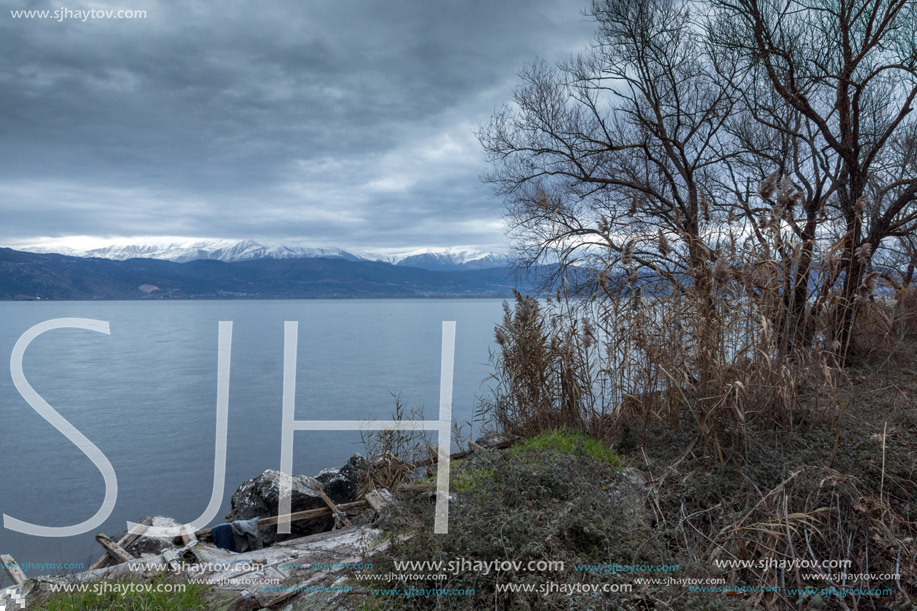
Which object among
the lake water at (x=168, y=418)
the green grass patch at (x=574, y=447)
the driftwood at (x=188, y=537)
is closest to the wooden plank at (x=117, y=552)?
the lake water at (x=168, y=418)

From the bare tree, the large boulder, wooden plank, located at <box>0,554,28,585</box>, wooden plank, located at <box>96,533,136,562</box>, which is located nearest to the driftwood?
wooden plank, located at <box>96,533,136,562</box>

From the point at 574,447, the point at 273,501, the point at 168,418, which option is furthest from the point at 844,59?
the point at 168,418

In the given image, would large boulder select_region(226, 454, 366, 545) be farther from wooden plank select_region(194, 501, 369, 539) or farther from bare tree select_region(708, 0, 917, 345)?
bare tree select_region(708, 0, 917, 345)

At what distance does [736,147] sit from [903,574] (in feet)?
37.1

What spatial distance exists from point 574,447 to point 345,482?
349 centimetres

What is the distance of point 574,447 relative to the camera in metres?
4.91

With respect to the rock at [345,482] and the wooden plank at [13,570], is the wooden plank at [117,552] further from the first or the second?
the rock at [345,482]

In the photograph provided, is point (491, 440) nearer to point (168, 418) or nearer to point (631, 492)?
point (631, 492)

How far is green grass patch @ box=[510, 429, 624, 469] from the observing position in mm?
4785

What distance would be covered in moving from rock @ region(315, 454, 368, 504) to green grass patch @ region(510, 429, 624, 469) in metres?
2.63

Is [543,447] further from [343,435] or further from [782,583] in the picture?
[343,435]

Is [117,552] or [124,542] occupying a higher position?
[117,552]

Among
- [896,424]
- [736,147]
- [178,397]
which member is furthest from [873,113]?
[178,397]

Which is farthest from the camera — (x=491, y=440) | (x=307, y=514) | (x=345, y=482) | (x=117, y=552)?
(x=345, y=482)
